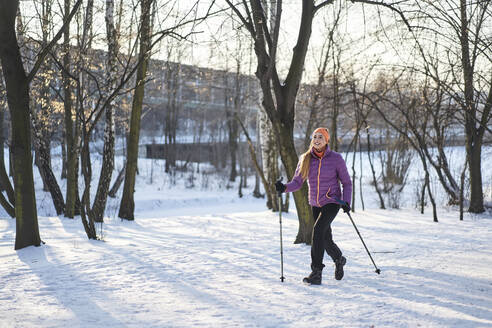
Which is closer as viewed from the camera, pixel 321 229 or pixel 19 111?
pixel 321 229

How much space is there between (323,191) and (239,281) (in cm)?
144

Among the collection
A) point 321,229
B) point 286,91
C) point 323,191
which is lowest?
point 321,229

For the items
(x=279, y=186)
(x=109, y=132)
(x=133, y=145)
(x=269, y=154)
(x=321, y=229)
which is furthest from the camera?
(x=269, y=154)

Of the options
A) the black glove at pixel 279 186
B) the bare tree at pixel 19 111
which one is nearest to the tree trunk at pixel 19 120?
the bare tree at pixel 19 111

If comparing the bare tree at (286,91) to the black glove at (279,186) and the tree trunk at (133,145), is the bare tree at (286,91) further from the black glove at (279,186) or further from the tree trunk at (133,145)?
the tree trunk at (133,145)

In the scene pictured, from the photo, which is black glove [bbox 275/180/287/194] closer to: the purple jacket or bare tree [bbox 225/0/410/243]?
the purple jacket

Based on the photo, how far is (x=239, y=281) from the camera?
16.5ft

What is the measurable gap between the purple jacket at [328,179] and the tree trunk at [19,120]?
4469 mm

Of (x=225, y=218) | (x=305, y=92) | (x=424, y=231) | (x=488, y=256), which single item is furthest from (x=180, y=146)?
(x=488, y=256)

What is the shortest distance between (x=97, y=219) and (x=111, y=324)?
25.0 feet

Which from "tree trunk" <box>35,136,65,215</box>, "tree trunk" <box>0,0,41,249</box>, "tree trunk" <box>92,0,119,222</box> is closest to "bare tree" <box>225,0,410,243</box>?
"tree trunk" <box>0,0,41,249</box>

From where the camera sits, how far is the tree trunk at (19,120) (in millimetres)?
6345

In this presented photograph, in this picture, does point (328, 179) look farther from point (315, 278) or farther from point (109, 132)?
point (109, 132)

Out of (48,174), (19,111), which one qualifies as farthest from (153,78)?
(48,174)
